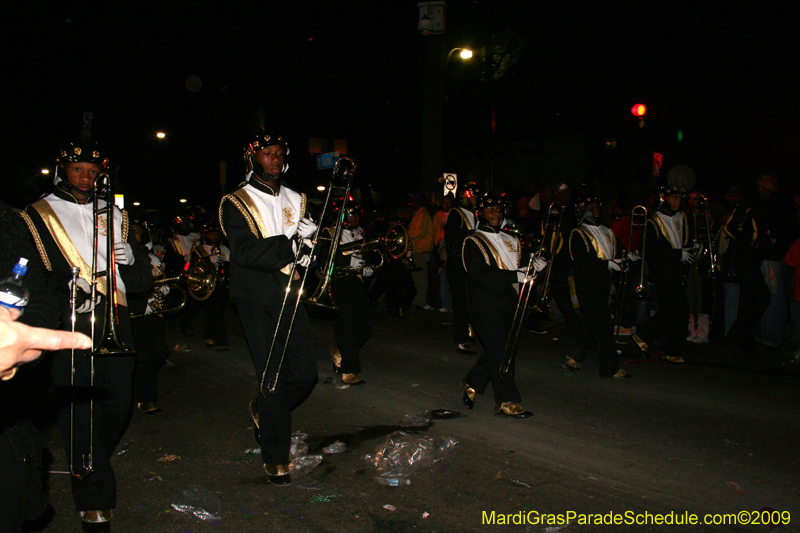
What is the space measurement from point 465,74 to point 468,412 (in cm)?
2201

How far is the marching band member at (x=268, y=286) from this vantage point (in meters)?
4.07

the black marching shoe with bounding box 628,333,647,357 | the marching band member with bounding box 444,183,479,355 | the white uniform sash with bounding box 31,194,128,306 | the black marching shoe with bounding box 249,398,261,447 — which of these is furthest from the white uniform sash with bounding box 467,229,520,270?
the black marching shoe with bounding box 628,333,647,357

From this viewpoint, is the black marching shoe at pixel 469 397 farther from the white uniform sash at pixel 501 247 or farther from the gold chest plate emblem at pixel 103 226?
the gold chest plate emblem at pixel 103 226

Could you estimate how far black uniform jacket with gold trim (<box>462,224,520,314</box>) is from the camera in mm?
5375

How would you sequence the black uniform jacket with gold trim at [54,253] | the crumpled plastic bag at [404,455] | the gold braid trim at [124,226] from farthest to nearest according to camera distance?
the crumpled plastic bag at [404,455], the gold braid trim at [124,226], the black uniform jacket with gold trim at [54,253]

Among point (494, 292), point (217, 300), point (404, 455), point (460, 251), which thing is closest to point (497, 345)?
point (494, 292)

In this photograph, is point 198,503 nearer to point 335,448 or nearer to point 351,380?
point 335,448

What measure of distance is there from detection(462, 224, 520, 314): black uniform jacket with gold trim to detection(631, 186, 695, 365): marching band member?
9.46 ft

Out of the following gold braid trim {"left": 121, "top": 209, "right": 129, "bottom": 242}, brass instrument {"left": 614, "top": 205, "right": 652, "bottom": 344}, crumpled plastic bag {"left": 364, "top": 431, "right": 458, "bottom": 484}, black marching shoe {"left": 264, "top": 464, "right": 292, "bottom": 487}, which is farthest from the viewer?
brass instrument {"left": 614, "top": 205, "right": 652, "bottom": 344}

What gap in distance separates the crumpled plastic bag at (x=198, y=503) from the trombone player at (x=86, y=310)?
0.43 metres

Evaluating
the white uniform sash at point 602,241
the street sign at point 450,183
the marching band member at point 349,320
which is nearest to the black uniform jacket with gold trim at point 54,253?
the marching band member at point 349,320

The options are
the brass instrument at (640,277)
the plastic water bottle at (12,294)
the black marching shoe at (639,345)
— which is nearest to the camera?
the plastic water bottle at (12,294)

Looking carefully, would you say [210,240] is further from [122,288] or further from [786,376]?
[786,376]

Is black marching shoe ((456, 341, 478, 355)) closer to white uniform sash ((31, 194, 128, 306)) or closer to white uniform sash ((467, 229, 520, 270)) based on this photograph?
white uniform sash ((467, 229, 520, 270))
